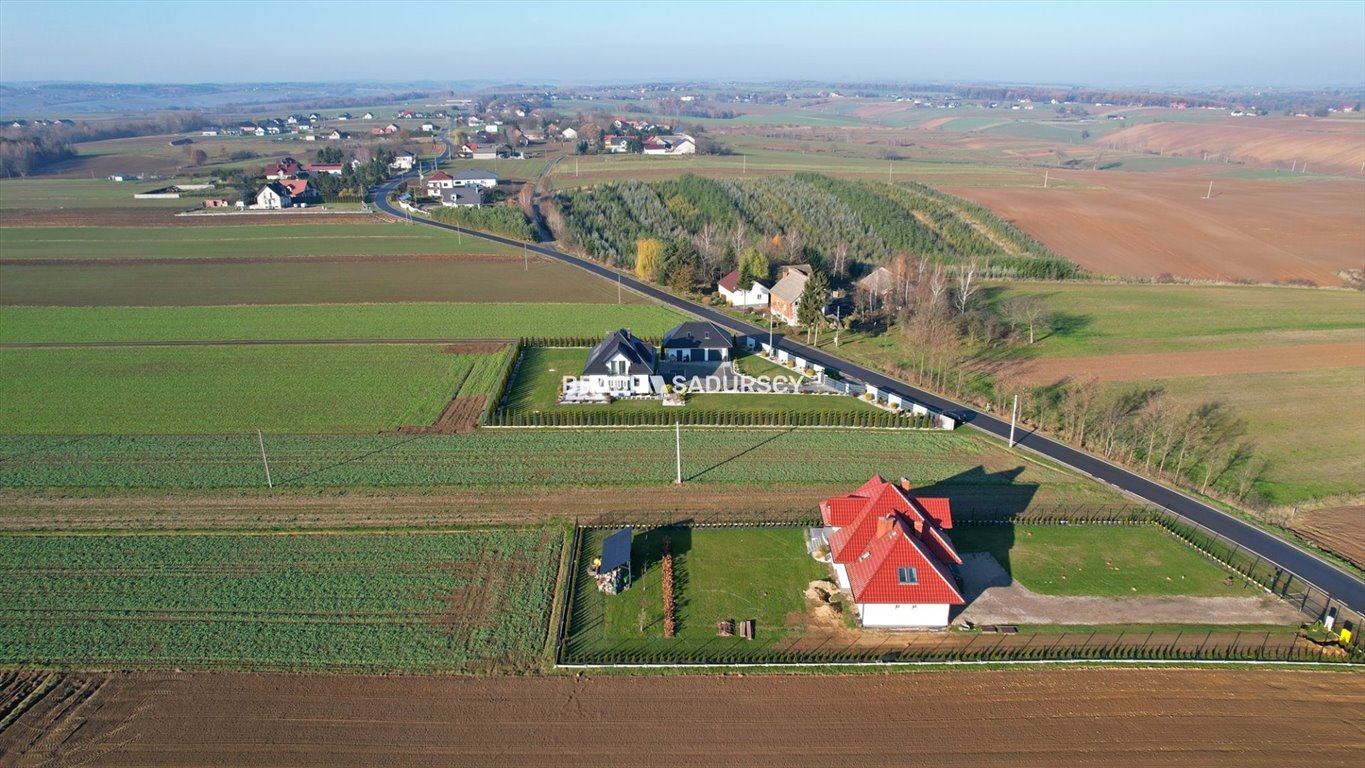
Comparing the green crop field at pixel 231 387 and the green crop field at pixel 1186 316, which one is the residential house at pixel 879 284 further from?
the green crop field at pixel 231 387

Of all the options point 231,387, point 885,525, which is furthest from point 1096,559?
point 231,387

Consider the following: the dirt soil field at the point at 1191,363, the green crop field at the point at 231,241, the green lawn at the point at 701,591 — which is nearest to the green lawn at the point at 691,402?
the green lawn at the point at 701,591

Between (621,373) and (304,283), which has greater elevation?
(304,283)

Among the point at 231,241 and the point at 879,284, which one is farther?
the point at 231,241

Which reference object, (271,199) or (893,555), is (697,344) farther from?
(271,199)

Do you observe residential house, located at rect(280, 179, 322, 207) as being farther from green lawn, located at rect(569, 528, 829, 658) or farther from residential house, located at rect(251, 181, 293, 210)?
green lawn, located at rect(569, 528, 829, 658)

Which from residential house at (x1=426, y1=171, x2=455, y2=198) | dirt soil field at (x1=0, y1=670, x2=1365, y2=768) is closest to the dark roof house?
dirt soil field at (x1=0, y1=670, x2=1365, y2=768)
